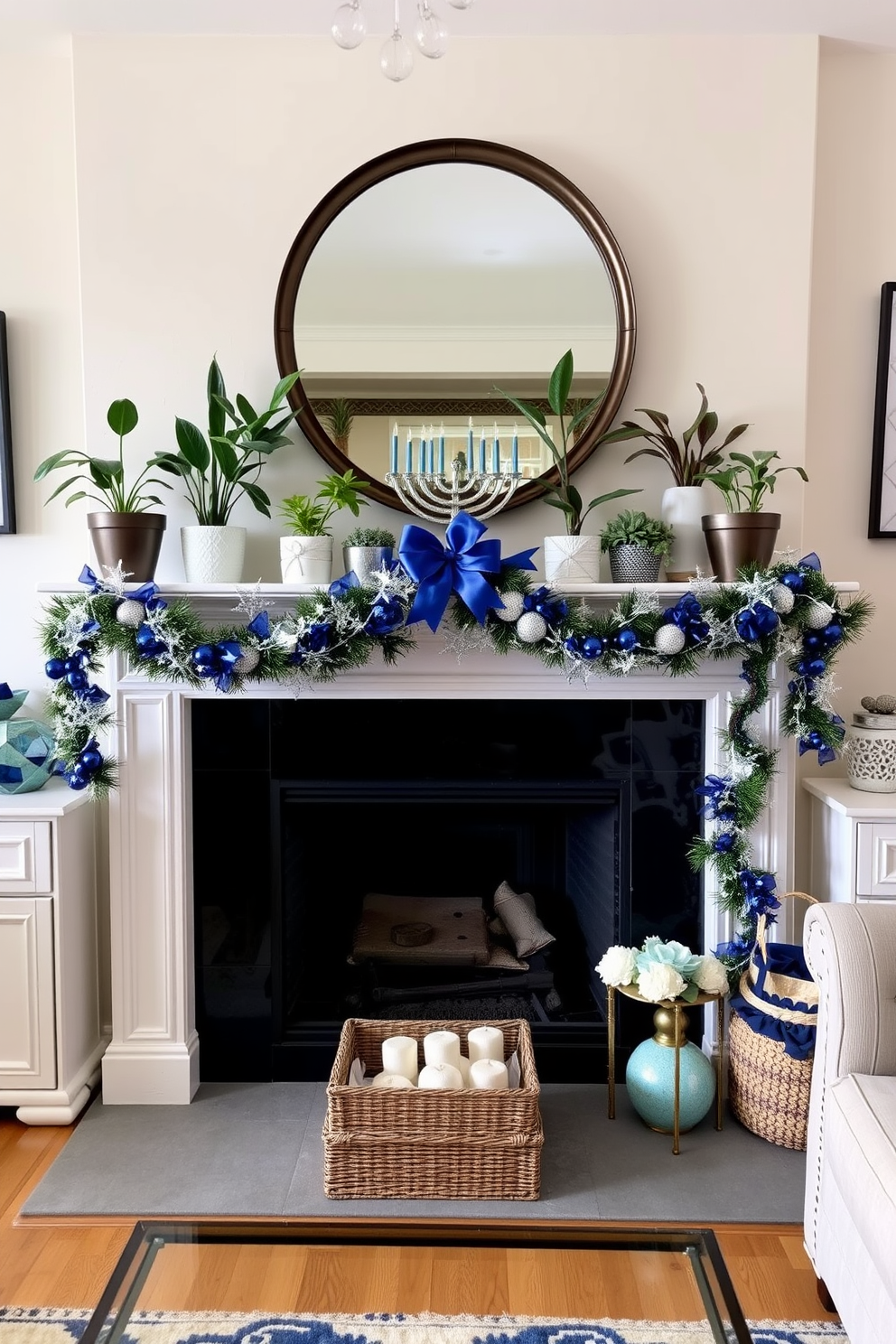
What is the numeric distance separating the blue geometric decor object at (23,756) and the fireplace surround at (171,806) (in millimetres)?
196

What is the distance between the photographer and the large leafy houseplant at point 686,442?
2.33 metres

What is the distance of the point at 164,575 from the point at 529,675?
0.92m

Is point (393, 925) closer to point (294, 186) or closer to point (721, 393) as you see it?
point (721, 393)

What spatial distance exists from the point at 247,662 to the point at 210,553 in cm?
29

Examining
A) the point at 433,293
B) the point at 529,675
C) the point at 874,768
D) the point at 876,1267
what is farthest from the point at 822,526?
the point at 876,1267

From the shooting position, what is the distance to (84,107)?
235 cm

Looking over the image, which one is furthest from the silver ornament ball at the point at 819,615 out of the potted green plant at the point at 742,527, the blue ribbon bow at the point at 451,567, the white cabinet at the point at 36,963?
the white cabinet at the point at 36,963

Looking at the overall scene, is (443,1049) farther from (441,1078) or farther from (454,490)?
(454,490)

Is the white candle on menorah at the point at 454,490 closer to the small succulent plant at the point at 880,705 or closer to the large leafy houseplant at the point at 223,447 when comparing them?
the large leafy houseplant at the point at 223,447

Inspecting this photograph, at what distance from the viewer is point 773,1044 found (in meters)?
2.12

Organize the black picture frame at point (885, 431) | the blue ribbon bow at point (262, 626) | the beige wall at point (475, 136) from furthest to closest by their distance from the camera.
Result: the black picture frame at point (885, 431) < the beige wall at point (475, 136) < the blue ribbon bow at point (262, 626)

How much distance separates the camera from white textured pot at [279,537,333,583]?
2.21 meters

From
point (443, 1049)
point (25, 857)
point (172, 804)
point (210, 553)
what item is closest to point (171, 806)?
point (172, 804)

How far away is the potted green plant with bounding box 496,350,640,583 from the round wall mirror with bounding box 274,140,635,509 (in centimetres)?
4
